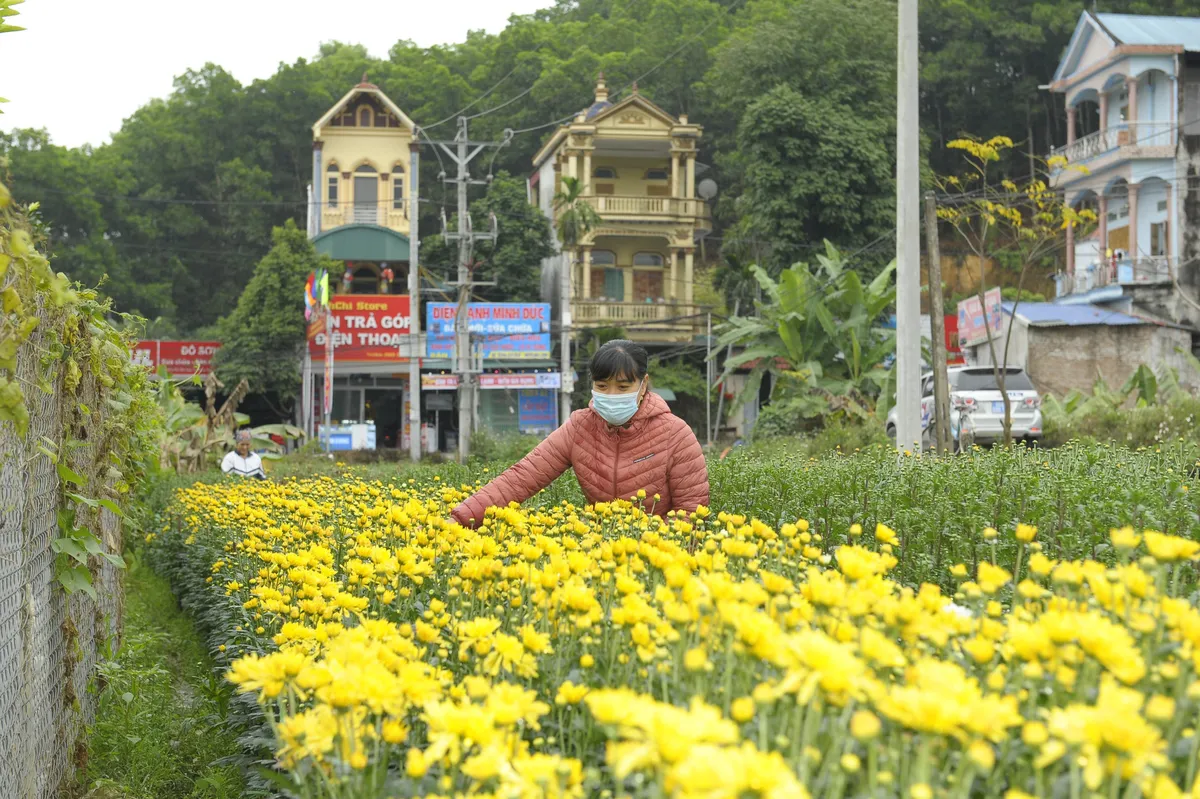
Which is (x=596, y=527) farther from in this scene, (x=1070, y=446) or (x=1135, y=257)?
(x=1135, y=257)

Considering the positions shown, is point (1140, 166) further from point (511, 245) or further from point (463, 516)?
point (463, 516)

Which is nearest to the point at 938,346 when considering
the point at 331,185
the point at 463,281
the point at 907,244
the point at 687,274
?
the point at 907,244

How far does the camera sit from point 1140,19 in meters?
41.8

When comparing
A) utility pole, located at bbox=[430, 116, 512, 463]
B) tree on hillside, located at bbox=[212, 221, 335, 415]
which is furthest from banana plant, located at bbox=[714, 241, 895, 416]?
tree on hillside, located at bbox=[212, 221, 335, 415]

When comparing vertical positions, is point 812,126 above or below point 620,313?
above

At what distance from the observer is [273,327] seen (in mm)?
43781

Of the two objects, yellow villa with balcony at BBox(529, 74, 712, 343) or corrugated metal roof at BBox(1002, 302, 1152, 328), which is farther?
yellow villa with balcony at BBox(529, 74, 712, 343)

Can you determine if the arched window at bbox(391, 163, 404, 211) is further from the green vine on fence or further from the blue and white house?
the green vine on fence

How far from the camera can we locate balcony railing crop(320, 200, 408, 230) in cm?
5088

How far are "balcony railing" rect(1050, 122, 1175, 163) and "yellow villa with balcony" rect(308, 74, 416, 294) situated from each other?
24243 mm

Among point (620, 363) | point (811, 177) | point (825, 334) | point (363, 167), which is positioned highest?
point (363, 167)

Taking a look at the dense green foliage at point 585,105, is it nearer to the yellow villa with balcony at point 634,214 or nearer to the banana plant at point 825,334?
the yellow villa with balcony at point 634,214

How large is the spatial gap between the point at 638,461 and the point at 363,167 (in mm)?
47601

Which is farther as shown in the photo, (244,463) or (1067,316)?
(1067,316)
